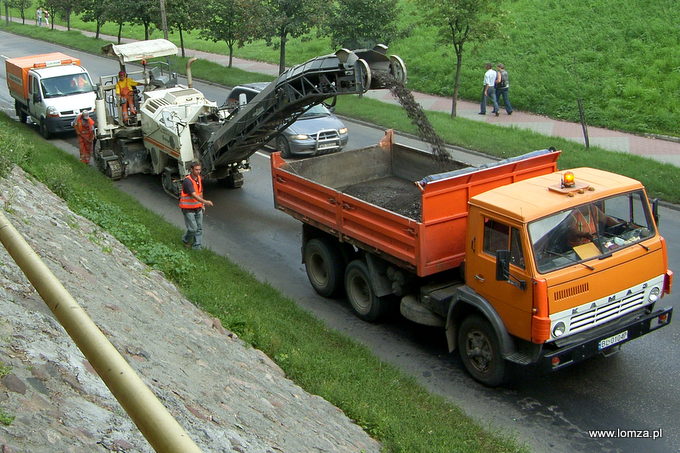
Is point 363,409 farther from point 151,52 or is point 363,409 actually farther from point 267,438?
point 151,52

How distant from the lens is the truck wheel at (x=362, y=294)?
10.6 m

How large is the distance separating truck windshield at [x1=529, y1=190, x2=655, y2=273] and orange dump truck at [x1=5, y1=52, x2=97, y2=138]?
57.9 ft

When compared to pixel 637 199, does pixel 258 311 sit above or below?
below

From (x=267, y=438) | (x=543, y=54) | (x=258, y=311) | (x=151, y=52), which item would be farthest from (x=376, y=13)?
(x=267, y=438)

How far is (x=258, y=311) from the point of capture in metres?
10.1

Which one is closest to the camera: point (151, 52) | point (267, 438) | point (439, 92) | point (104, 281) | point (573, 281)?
point (267, 438)

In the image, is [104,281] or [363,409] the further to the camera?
[104,281]

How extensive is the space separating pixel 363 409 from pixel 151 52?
1269 cm

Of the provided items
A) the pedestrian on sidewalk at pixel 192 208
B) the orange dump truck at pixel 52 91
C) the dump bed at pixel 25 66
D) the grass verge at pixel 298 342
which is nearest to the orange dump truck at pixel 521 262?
the grass verge at pixel 298 342

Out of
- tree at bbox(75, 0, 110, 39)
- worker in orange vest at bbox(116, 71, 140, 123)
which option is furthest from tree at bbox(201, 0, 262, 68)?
worker in orange vest at bbox(116, 71, 140, 123)

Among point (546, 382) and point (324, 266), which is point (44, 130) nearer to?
point (324, 266)

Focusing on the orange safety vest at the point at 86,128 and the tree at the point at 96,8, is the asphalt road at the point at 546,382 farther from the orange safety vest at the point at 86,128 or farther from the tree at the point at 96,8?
the tree at the point at 96,8

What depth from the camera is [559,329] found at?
26.5ft

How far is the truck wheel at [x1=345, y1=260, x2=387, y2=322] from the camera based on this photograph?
1057 centimetres
